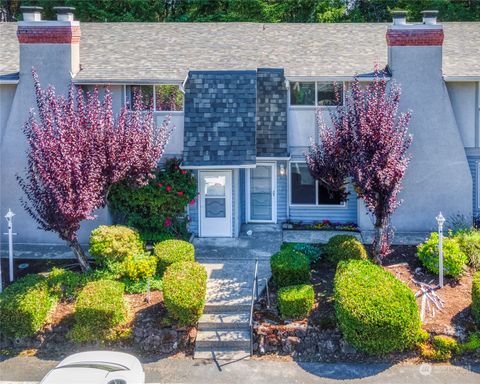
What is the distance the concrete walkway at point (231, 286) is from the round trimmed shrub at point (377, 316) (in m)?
2.26

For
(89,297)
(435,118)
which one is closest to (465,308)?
(435,118)

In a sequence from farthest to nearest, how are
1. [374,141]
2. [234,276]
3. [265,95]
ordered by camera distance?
[265,95] < [234,276] < [374,141]

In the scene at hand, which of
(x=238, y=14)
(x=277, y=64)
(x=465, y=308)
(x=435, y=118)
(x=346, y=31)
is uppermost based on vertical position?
(x=238, y=14)

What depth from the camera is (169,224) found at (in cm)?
1680

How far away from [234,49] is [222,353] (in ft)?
40.4

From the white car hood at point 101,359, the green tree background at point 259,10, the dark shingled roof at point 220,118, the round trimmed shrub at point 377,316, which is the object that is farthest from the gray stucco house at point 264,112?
the green tree background at point 259,10

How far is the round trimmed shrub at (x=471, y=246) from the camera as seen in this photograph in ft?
45.6

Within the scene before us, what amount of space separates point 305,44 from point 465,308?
1183 cm

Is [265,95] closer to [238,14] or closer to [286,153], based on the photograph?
[286,153]

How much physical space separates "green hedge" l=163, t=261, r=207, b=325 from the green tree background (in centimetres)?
2487

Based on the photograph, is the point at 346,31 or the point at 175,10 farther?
the point at 175,10

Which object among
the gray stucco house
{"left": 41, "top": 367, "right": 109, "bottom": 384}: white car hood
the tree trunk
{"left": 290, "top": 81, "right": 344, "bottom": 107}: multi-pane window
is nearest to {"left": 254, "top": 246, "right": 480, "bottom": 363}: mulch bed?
{"left": 41, "top": 367, "right": 109, "bottom": 384}: white car hood

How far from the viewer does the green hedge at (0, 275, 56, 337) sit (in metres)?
11.4

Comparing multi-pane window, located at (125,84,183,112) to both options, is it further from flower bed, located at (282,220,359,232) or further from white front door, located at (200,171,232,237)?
flower bed, located at (282,220,359,232)
